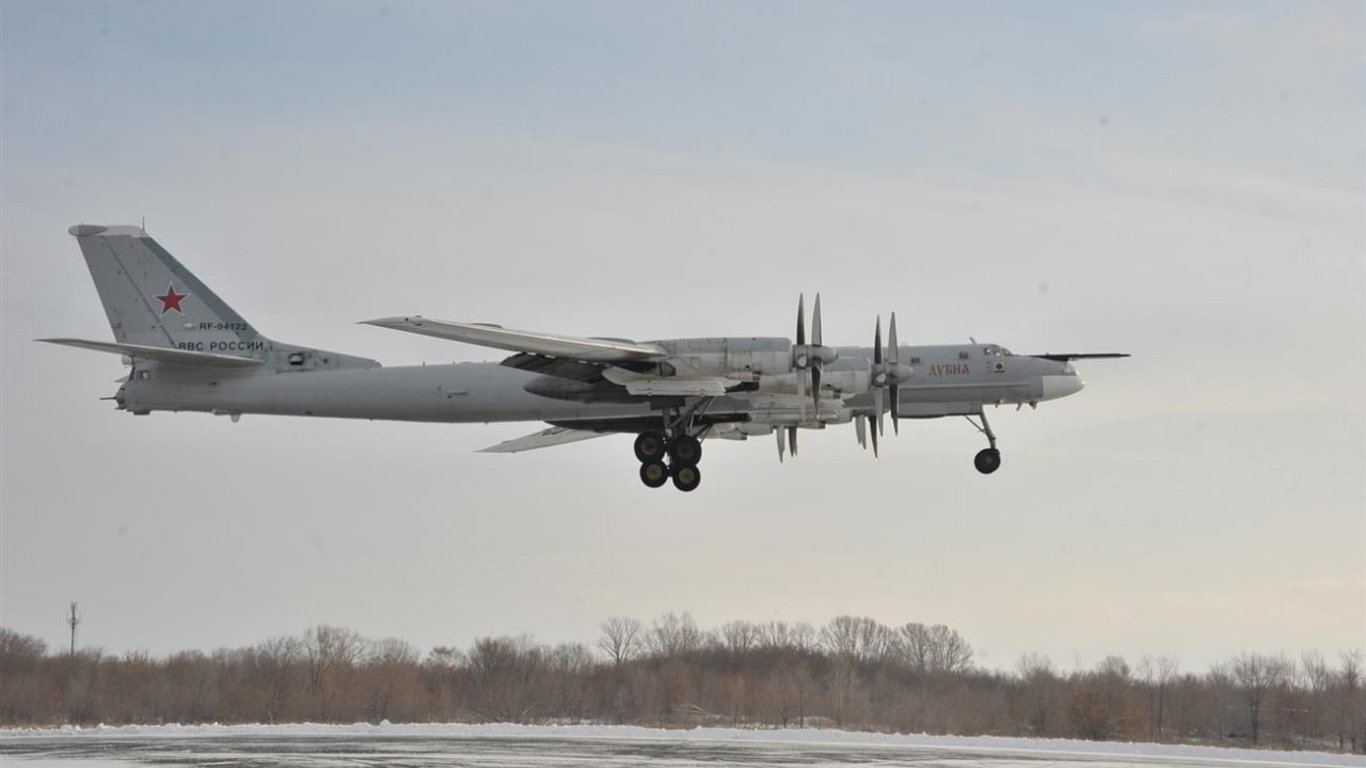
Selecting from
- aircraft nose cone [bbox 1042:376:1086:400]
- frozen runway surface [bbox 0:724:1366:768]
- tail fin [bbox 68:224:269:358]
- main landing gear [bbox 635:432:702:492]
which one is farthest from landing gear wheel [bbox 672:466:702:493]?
tail fin [bbox 68:224:269:358]

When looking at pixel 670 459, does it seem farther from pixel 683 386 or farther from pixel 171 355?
pixel 171 355

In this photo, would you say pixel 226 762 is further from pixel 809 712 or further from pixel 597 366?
pixel 809 712

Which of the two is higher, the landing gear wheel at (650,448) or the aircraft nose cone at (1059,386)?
the aircraft nose cone at (1059,386)

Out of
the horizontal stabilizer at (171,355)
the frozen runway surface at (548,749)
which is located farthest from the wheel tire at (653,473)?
the horizontal stabilizer at (171,355)

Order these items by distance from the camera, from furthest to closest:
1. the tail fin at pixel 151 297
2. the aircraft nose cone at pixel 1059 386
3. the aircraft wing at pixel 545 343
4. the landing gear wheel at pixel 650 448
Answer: the tail fin at pixel 151 297
the aircraft nose cone at pixel 1059 386
the landing gear wheel at pixel 650 448
the aircraft wing at pixel 545 343

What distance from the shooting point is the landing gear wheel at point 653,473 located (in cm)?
4166

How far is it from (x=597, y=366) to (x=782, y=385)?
4540 mm

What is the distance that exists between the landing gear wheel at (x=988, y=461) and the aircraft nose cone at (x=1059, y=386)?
2.02 meters

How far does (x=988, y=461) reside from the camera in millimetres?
45344

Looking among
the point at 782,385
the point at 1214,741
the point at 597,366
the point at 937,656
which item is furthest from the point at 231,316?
the point at 937,656

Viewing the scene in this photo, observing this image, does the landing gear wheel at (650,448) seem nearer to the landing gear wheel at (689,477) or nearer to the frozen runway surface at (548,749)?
the landing gear wheel at (689,477)

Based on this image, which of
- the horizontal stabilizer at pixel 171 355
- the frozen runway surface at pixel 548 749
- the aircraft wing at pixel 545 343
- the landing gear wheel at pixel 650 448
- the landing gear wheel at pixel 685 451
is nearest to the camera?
the aircraft wing at pixel 545 343

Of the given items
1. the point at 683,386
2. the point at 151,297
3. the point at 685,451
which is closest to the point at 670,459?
the point at 685,451

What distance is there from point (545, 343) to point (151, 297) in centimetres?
1498
